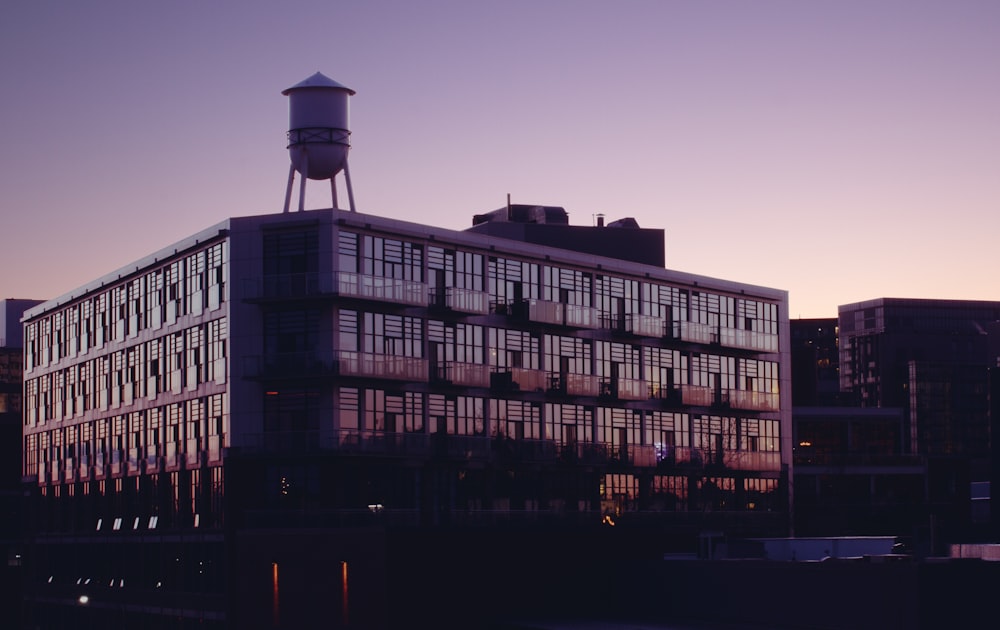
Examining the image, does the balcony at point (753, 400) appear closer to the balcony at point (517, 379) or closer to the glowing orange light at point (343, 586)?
the balcony at point (517, 379)

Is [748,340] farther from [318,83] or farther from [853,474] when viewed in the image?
[318,83]

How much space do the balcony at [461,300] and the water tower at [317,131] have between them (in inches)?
293

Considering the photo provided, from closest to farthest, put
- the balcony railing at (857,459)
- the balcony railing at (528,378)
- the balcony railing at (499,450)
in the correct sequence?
the balcony railing at (499,450) < the balcony railing at (528,378) < the balcony railing at (857,459)

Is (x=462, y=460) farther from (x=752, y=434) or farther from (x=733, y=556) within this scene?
(x=752, y=434)

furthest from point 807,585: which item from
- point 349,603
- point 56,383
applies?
point 56,383

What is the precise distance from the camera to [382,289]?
278ft

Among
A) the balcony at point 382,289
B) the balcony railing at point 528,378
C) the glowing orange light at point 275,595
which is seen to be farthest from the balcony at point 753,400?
the glowing orange light at point 275,595

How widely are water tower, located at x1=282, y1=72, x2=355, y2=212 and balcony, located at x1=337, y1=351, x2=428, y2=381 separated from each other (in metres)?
9.15

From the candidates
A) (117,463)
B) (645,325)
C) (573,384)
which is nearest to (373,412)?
(573,384)

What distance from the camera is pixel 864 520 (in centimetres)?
12675

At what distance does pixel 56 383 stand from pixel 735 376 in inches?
2027

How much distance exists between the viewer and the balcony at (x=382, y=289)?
82.8 metres

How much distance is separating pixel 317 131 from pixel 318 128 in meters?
0.18

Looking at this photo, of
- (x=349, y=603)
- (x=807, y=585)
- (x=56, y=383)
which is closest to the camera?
(x=807, y=585)
